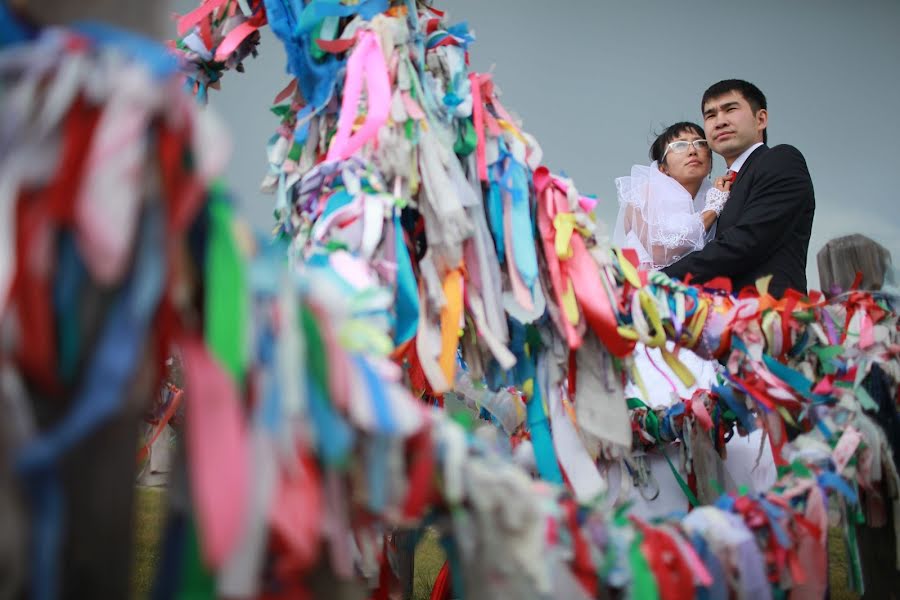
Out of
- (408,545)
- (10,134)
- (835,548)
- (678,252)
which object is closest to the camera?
(10,134)

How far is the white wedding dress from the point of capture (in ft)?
5.69

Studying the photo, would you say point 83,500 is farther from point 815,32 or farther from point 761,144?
point 815,32

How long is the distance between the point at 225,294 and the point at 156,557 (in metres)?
1.94

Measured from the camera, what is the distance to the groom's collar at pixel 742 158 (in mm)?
2219

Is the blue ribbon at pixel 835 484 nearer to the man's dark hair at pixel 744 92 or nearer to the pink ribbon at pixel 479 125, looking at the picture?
the pink ribbon at pixel 479 125

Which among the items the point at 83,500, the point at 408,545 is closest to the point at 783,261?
the point at 408,545

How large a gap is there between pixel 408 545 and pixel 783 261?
3.92 feet

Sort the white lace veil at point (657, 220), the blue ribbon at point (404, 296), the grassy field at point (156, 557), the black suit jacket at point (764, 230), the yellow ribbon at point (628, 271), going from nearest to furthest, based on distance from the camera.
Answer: the blue ribbon at point (404, 296) < the yellow ribbon at point (628, 271) < the black suit jacket at point (764, 230) < the grassy field at point (156, 557) < the white lace veil at point (657, 220)

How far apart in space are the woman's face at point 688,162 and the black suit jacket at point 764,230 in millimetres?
335

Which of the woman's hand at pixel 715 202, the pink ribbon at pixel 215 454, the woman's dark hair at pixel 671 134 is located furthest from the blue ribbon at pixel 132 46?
the woman's dark hair at pixel 671 134

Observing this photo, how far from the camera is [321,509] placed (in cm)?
58

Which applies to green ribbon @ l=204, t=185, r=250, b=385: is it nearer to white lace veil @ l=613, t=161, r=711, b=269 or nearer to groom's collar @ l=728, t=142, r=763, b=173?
white lace veil @ l=613, t=161, r=711, b=269

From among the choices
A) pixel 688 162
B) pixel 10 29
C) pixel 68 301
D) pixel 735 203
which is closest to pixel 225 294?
pixel 68 301

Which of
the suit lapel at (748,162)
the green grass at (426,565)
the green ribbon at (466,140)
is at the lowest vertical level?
the green grass at (426,565)
